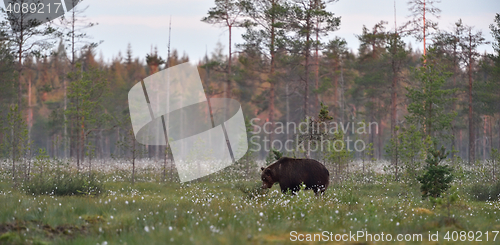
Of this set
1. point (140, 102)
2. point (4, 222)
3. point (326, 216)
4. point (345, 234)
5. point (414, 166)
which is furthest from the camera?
point (140, 102)

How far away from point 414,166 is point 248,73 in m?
19.7

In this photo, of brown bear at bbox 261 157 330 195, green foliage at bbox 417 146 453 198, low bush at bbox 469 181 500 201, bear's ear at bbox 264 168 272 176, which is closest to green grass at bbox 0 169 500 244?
green foliage at bbox 417 146 453 198

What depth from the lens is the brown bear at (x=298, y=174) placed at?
1359 cm

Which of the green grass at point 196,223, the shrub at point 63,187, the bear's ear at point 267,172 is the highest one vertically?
the bear's ear at point 267,172

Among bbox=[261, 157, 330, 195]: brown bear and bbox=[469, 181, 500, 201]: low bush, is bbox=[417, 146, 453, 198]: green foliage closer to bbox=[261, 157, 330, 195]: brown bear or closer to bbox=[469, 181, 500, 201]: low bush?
bbox=[261, 157, 330, 195]: brown bear

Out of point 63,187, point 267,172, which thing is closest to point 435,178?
point 267,172

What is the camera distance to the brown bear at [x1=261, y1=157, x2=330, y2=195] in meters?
13.6

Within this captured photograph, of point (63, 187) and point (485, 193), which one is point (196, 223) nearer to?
point (63, 187)

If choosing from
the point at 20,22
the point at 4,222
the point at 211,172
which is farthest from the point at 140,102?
the point at 4,222

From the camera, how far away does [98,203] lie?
34.8 ft

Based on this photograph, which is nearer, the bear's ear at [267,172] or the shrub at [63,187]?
the bear's ear at [267,172]

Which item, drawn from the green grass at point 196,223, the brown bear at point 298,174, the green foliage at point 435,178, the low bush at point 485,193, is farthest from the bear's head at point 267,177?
the low bush at point 485,193

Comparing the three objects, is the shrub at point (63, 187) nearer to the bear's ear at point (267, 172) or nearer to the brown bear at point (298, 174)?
the bear's ear at point (267, 172)

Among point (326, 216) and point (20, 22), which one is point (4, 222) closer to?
point (326, 216)
